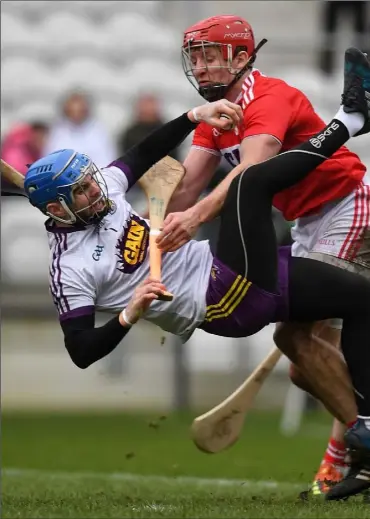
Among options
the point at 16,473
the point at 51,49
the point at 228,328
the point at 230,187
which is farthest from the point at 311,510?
the point at 51,49

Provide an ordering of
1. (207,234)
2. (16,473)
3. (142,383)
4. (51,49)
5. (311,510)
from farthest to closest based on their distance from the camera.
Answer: (51,49)
(142,383)
(207,234)
(16,473)
(311,510)

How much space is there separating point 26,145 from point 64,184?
6.47 metres

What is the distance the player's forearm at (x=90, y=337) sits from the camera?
560 centimetres

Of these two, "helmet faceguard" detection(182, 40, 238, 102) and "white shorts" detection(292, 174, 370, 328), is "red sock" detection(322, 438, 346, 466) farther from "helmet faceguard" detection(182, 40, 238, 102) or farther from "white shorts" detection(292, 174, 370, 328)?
"helmet faceguard" detection(182, 40, 238, 102)

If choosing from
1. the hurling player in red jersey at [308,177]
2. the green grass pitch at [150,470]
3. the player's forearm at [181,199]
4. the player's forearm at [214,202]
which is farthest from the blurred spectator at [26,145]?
the player's forearm at [214,202]

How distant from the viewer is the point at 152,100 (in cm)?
1231

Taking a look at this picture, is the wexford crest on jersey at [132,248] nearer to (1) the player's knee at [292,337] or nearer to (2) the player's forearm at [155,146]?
(2) the player's forearm at [155,146]

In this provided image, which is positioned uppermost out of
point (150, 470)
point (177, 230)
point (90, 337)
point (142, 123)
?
point (177, 230)

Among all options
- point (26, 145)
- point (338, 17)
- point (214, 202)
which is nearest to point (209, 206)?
point (214, 202)

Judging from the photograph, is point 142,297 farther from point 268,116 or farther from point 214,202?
point 268,116

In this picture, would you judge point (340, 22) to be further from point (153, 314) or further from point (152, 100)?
point (153, 314)

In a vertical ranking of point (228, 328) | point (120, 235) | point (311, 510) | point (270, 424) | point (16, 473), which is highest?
point (120, 235)

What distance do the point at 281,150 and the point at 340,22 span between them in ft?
26.4

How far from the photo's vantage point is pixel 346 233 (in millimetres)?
6395
